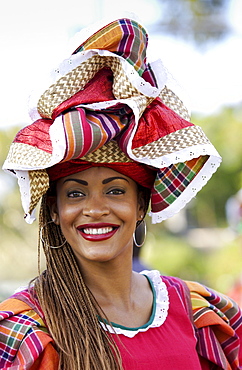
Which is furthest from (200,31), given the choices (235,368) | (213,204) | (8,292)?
(235,368)

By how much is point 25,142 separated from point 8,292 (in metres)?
4.24

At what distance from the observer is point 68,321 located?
7.50 ft

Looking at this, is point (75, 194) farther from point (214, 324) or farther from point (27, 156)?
point (214, 324)

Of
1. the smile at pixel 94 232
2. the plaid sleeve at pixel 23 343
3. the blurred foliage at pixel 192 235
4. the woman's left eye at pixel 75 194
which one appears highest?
the woman's left eye at pixel 75 194

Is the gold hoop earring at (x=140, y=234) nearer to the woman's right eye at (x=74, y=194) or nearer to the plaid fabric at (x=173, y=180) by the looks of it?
the plaid fabric at (x=173, y=180)

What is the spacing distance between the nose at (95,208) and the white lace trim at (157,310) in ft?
1.28

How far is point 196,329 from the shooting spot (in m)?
2.62

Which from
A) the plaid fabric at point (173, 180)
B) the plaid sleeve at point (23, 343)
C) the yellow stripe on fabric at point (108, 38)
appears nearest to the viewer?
the plaid sleeve at point (23, 343)

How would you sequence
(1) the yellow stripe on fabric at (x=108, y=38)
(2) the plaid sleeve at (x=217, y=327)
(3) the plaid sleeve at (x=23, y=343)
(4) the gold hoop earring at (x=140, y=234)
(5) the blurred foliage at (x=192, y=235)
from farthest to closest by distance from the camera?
1. (5) the blurred foliage at (x=192, y=235)
2. (4) the gold hoop earring at (x=140, y=234)
3. (2) the plaid sleeve at (x=217, y=327)
4. (1) the yellow stripe on fabric at (x=108, y=38)
5. (3) the plaid sleeve at (x=23, y=343)

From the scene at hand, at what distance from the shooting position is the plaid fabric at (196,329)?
2.17 meters

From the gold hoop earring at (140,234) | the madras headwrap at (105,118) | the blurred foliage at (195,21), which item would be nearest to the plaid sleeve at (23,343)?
the madras headwrap at (105,118)

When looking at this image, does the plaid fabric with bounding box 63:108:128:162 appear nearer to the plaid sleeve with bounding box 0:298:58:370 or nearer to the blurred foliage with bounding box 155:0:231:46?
the plaid sleeve with bounding box 0:298:58:370

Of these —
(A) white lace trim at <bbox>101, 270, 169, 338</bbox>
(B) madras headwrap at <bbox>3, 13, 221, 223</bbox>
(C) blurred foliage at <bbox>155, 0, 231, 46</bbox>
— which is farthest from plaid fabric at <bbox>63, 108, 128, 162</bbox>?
(C) blurred foliage at <bbox>155, 0, 231, 46</bbox>

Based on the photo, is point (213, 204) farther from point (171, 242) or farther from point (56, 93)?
point (56, 93)
